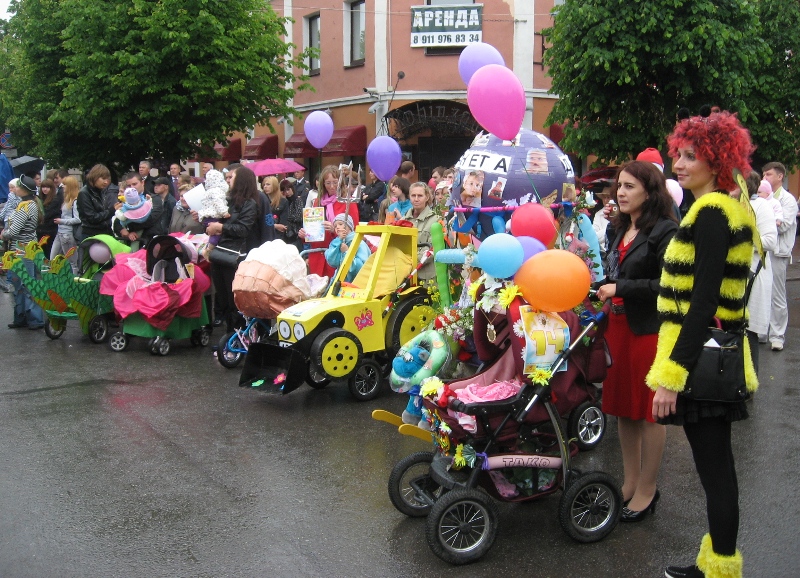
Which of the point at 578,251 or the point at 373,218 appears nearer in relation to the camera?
the point at 578,251

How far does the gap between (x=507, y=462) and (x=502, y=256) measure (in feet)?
3.47

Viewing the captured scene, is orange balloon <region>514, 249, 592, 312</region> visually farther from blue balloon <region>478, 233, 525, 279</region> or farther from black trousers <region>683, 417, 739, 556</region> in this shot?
black trousers <region>683, 417, 739, 556</region>

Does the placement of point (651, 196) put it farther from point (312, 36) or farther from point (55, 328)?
point (312, 36)

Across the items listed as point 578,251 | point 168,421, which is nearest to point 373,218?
point 168,421

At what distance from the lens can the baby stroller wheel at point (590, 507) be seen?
4160 millimetres

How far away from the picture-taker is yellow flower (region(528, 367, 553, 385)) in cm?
412

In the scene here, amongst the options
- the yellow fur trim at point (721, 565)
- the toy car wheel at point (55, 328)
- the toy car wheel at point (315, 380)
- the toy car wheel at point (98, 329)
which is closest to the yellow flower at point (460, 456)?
the yellow fur trim at point (721, 565)

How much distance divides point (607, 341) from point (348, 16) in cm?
2044

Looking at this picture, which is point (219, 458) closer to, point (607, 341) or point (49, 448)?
point (49, 448)

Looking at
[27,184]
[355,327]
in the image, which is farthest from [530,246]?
[27,184]

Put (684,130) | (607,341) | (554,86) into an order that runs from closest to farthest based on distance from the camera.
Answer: (684,130) < (607,341) < (554,86)

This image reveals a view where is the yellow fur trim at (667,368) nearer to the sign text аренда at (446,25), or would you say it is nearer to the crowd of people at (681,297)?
the crowd of people at (681,297)

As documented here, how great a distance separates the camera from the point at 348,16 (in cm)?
2312

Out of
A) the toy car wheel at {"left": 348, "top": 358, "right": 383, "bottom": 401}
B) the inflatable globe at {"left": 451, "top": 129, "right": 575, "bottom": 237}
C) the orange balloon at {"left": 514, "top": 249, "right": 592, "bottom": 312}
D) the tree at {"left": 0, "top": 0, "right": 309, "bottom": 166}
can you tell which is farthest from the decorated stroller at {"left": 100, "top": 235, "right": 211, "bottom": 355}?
the tree at {"left": 0, "top": 0, "right": 309, "bottom": 166}
